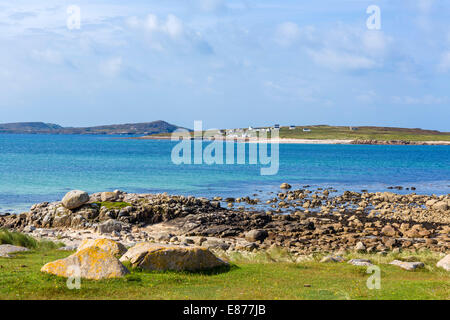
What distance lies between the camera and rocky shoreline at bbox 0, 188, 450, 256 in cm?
2878

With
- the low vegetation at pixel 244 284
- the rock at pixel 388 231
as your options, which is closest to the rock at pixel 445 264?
the low vegetation at pixel 244 284

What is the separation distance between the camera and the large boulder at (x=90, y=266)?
1495 cm

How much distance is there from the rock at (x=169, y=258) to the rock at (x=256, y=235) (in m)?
12.7

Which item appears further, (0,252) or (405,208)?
(405,208)

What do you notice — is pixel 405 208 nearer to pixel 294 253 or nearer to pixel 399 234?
pixel 399 234

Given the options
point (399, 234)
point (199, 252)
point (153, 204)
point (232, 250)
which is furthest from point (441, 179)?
point (199, 252)

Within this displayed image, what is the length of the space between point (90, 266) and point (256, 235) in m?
16.6

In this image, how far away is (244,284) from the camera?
1557cm

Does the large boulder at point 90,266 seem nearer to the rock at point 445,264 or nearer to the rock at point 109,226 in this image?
the rock at point 445,264

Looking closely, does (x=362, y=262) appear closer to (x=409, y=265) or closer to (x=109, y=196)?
(x=409, y=265)

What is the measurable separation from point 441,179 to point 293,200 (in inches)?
1482

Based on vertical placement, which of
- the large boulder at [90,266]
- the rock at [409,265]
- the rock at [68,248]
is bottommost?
the rock at [68,248]

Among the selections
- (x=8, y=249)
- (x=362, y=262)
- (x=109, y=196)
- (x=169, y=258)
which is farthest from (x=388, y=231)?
(x=8, y=249)
